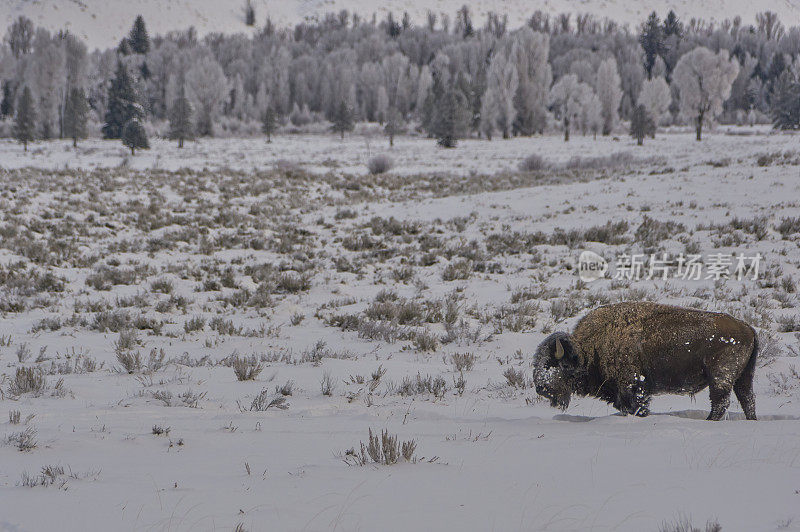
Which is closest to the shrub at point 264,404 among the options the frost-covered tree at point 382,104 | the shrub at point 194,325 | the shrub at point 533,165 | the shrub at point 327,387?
the shrub at point 327,387

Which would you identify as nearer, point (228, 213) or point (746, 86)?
point (228, 213)

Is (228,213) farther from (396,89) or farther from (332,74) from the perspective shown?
(332,74)

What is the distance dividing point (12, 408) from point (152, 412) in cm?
115

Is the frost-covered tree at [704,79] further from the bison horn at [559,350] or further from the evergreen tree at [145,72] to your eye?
the evergreen tree at [145,72]

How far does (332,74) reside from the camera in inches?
4343

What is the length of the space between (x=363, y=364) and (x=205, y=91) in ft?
260

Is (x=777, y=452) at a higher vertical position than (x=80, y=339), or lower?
higher

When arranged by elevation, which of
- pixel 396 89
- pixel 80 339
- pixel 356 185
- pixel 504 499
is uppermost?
pixel 396 89

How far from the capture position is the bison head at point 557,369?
3.68 m

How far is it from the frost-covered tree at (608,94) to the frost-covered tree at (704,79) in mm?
15695

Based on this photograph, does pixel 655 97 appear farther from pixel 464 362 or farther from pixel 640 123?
pixel 464 362

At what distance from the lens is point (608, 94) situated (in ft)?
258

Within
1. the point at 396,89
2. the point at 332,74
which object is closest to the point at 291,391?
the point at 396,89

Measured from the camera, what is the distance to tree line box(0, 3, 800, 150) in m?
59.8
